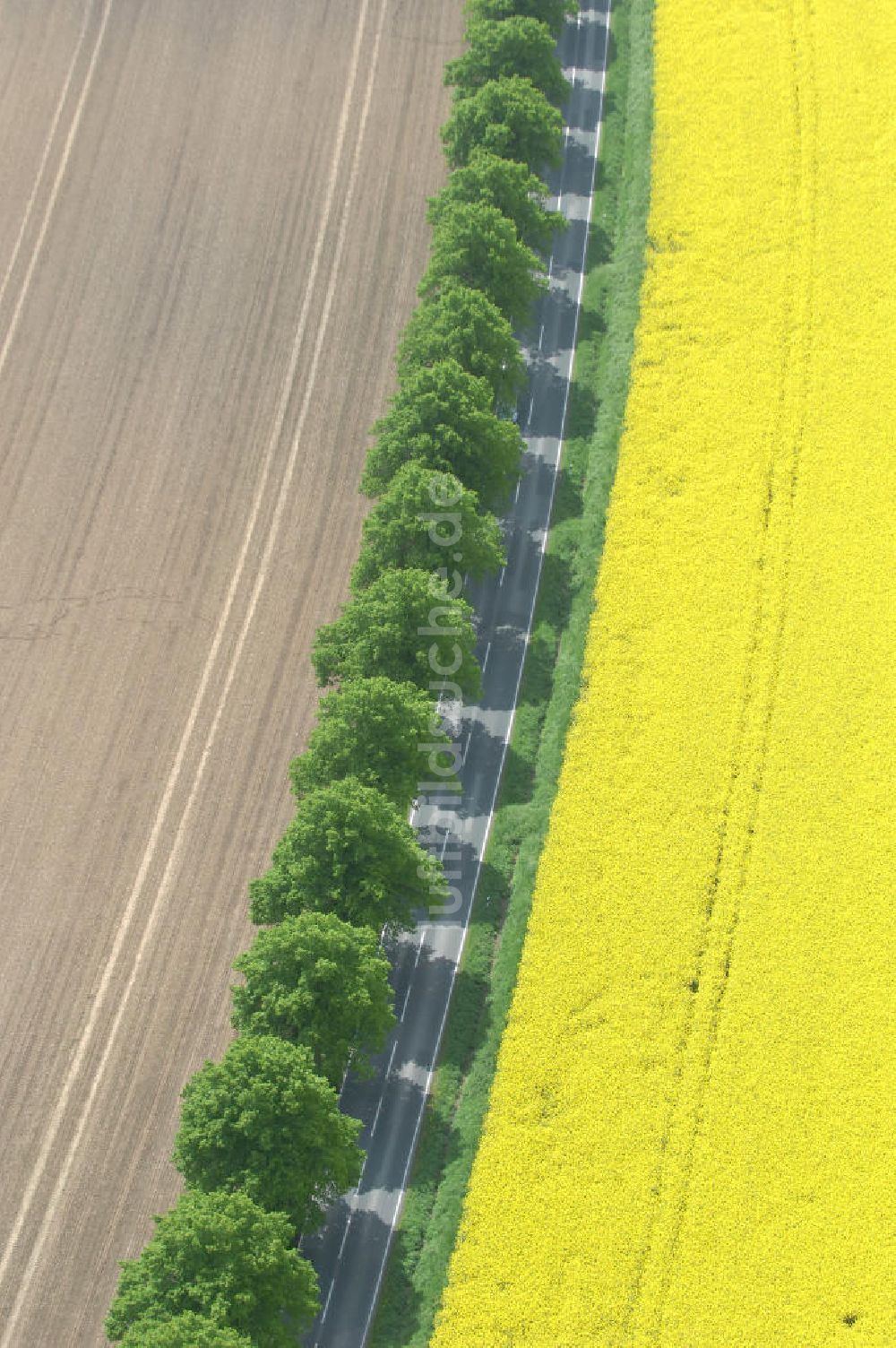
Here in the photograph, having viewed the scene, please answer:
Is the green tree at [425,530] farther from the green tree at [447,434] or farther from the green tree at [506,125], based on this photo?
the green tree at [506,125]

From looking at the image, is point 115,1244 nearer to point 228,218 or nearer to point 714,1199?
point 714,1199

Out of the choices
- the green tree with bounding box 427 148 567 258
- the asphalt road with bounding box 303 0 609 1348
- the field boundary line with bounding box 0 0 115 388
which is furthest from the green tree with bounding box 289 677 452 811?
the field boundary line with bounding box 0 0 115 388

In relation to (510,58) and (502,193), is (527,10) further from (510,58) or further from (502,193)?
(502,193)

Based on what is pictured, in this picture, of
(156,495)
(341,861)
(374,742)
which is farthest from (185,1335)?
(156,495)

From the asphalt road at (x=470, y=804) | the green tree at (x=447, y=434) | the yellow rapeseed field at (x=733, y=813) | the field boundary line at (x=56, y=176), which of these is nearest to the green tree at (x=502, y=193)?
the asphalt road at (x=470, y=804)

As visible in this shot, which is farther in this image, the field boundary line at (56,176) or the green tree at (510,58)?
the field boundary line at (56,176)

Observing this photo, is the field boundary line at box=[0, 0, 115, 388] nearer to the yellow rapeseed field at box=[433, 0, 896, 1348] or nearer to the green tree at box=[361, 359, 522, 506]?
the green tree at box=[361, 359, 522, 506]
